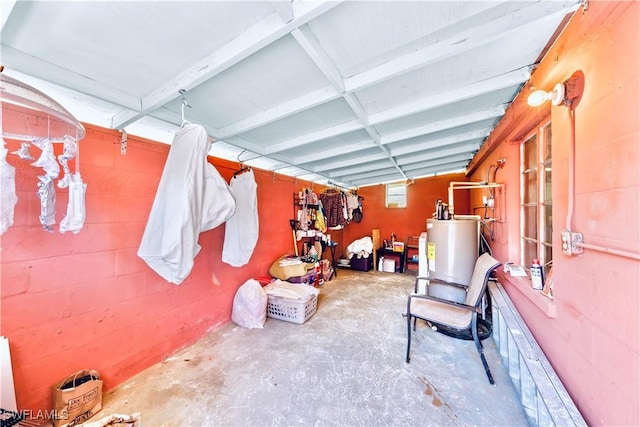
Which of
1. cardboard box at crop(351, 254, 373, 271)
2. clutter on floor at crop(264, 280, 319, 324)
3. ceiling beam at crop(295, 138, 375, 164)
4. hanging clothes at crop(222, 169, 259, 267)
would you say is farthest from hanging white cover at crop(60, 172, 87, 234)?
cardboard box at crop(351, 254, 373, 271)

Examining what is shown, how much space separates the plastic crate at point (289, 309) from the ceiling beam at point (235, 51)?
233cm

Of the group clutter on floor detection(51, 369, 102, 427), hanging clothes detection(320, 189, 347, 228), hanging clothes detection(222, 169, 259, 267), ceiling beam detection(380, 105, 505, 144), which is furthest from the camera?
hanging clothes detection(320, 189, 347, 228)

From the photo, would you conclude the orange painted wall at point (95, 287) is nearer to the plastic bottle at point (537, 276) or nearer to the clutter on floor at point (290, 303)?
the clutter on floor at point (290, 303)

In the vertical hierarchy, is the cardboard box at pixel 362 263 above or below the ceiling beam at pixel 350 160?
below

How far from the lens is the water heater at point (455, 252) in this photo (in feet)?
8.77

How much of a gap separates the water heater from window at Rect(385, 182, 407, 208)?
3.16 metres

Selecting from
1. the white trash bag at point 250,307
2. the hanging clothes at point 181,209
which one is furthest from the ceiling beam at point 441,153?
the hanging clothes at point 181,209

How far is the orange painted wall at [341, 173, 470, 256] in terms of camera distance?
5409 mm

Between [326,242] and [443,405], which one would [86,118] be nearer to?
[443,405]

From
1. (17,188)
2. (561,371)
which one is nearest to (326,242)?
(561,371)

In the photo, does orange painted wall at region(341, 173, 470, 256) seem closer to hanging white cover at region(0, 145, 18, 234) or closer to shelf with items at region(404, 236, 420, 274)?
shelf with items at region(404, 236, 420, 274)

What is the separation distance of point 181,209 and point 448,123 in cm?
257

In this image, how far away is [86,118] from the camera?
1.61 meters

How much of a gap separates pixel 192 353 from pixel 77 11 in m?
2.52
